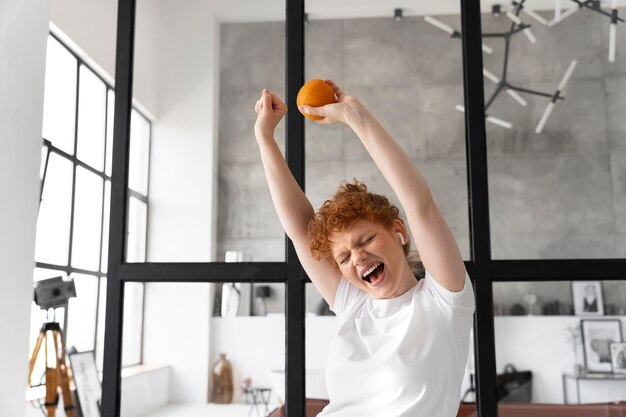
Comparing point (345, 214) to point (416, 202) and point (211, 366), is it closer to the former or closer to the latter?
point (416, 202)

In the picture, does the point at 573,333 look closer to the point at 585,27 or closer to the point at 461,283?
the point at 461,283

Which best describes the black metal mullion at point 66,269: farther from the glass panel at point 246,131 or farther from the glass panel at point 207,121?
the glass panel at point 246,131

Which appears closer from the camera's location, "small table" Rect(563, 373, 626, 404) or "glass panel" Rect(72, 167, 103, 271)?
"small table" Rect(563, 373, 626, 404)

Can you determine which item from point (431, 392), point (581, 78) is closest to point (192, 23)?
point (581, 78)

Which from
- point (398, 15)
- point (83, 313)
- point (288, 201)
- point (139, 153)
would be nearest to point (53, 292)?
point (83, 313)

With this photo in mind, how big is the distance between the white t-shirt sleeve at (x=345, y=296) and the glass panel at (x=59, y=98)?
188cm

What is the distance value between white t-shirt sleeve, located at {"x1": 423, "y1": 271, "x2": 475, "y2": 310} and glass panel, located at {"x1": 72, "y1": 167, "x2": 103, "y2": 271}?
1.24m

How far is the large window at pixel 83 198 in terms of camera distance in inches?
71.7

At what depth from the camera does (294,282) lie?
173 cm

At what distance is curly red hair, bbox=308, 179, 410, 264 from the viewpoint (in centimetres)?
133

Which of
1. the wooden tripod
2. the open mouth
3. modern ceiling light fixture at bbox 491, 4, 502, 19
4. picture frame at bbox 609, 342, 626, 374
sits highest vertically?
modern ceiling light fixture at bbox 491, 4, 502, 19

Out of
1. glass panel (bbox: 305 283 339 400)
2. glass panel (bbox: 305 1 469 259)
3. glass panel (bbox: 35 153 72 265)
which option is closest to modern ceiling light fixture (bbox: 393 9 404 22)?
glass panel (bbox: 305 1 469 259)

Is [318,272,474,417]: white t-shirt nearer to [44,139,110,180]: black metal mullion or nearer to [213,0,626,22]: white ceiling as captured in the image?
[213,0,626,22]: white ceiling

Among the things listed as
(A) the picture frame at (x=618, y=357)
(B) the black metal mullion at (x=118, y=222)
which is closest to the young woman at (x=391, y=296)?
(A) the picture frame at (x=618, y=357)
